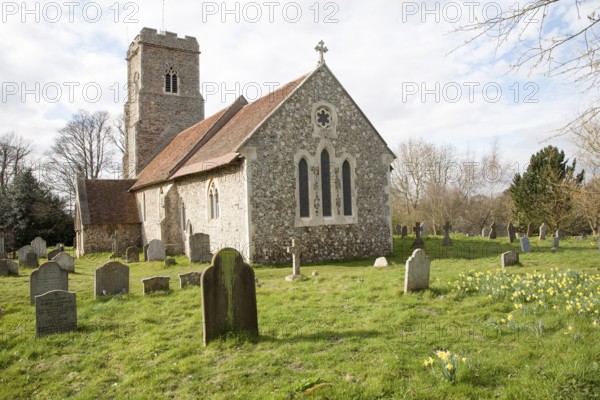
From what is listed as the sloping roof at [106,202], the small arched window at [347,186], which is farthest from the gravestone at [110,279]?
the sloping roof at [106,202]

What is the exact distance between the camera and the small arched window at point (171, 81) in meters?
25.8

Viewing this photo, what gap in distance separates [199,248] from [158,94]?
14.5m

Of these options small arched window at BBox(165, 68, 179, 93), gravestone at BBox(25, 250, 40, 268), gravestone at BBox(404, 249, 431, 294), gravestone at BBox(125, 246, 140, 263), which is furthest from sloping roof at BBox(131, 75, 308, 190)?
gravestone at BBox(404, 249, 431, 294)

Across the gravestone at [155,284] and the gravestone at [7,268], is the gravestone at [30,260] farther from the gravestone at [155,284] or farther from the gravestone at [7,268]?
the gravestone at [155,284]

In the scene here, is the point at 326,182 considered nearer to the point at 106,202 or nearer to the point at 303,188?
the point at 303,188

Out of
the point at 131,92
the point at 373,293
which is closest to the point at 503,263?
the point at 373,293

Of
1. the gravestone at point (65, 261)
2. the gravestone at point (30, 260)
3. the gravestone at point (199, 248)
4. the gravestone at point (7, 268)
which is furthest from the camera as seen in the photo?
the gravestone at point (30, 260)

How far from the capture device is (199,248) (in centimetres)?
1434

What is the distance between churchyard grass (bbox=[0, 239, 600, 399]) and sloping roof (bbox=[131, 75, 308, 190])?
698 centimetres

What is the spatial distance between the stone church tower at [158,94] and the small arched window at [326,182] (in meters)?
14.4

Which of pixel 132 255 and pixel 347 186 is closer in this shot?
pixel 347 186

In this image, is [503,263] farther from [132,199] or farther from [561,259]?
[132,199]

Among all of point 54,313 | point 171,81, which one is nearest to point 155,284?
point 54,313

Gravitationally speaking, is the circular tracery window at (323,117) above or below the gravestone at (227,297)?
above
